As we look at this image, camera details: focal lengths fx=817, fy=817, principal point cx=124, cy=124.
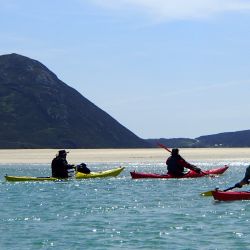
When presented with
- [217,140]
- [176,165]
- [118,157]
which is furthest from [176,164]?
[217,140]

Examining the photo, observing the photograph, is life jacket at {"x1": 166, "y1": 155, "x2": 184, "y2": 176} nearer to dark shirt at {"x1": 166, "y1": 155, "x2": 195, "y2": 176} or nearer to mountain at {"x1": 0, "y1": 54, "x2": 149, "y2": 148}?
dark shirt at {"x1": 166, "y1": 155, "x2": 195, "y2": 176}

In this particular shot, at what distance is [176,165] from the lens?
1510 inches

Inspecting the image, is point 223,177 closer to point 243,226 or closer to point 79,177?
point 79,177

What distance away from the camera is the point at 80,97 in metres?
149

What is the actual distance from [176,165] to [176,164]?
0.05 meters

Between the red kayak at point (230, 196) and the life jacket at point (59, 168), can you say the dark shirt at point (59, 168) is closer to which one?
the life jacket at point (59, 168)

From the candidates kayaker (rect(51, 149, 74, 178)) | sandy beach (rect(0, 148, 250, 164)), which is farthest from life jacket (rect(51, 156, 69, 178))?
sandy beach (rect(0, 148, 250, 164))

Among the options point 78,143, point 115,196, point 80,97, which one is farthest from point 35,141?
point 115,196

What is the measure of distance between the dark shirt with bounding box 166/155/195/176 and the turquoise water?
400 cm

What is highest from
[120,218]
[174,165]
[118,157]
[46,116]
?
[46,116]

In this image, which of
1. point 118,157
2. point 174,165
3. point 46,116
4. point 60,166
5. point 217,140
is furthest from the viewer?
point 217,140

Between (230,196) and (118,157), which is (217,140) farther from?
(230,196)

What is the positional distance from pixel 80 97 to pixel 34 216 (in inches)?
4955

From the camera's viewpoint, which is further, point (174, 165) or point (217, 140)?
point (217, 140)
